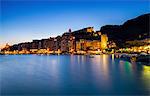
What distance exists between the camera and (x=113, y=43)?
96.3 meters

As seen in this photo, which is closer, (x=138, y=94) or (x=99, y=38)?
(x=138, y=94)

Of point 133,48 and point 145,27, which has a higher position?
point 145,27

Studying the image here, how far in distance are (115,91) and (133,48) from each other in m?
57.9

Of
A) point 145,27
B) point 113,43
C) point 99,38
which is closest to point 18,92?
point 145,27

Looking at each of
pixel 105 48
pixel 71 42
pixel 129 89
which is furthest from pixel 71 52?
pixel 129 89

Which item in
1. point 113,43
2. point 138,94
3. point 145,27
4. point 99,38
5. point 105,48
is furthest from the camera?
point 99,38

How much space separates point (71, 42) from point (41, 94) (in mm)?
98076

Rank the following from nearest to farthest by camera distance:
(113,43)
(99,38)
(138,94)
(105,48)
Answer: (138,94), (113,43), (105,48), (99,38)

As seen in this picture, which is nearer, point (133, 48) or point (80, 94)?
point (80, 94)

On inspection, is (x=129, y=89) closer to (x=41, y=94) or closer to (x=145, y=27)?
(x=41, y=94)

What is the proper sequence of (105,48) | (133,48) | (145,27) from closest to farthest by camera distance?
(133,48) → (145,27) → (105,48)

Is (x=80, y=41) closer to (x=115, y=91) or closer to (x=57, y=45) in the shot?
(x=57, y=45)

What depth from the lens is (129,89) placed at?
508 inches

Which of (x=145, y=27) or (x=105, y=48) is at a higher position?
(x=145, y=27)
